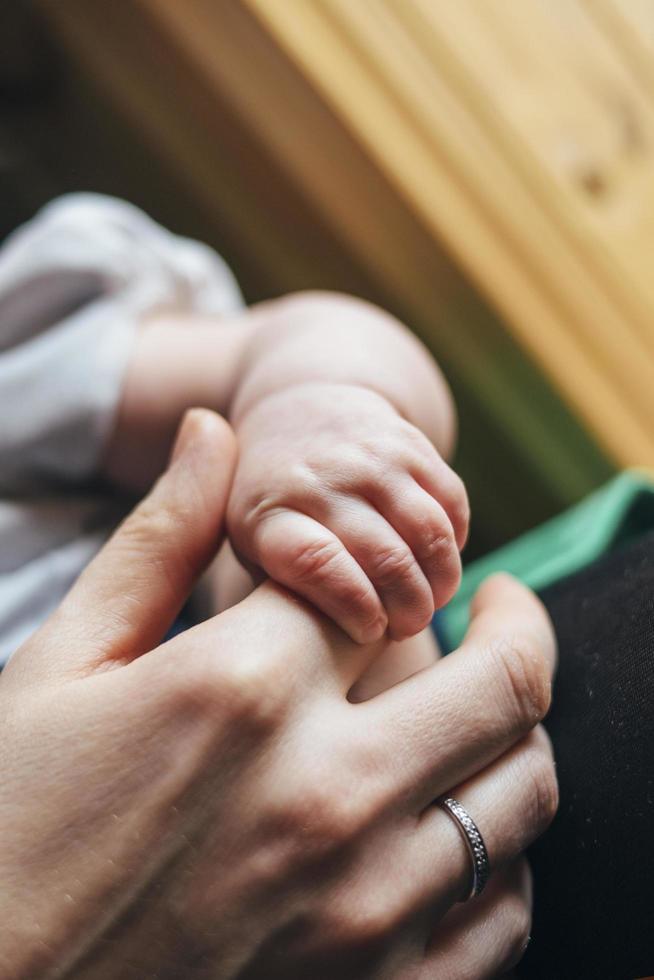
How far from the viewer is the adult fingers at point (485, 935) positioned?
0.36 meters

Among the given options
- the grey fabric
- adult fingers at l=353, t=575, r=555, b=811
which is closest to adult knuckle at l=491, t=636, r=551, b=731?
adult fingers at l=353, t=575, r=555, b=811

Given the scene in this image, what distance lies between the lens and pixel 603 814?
373 mm

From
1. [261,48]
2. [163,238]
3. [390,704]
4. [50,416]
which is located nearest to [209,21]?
[261,48]

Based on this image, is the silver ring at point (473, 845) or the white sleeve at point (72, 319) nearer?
the silver ring at point (473, 845)

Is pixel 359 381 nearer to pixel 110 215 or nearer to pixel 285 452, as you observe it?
pixel 285 452

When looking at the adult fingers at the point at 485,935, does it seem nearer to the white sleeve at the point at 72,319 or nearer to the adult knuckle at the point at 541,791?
the adult knuckle at the point at 541,791

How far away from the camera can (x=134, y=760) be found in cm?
34

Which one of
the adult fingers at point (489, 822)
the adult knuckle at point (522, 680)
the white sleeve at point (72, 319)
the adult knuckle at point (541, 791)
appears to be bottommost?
the adult knuckle at point (541, 791)

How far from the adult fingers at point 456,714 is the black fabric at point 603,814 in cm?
4

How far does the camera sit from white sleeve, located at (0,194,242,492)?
0.59 meters

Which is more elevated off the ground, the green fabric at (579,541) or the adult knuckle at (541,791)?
the adult knuckle at (541,791)

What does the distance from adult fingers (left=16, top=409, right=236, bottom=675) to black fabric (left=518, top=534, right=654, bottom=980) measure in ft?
0.66

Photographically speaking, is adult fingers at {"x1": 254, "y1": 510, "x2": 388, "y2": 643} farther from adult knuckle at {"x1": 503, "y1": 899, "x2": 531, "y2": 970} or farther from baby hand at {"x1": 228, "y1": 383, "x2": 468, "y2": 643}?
adult knuckle at {"x1": 503, "y1": 899, "x2": 531, "y2": 970}

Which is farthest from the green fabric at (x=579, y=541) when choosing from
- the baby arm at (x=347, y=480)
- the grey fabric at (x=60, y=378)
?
the grey fabric at (x=60, y=378)
